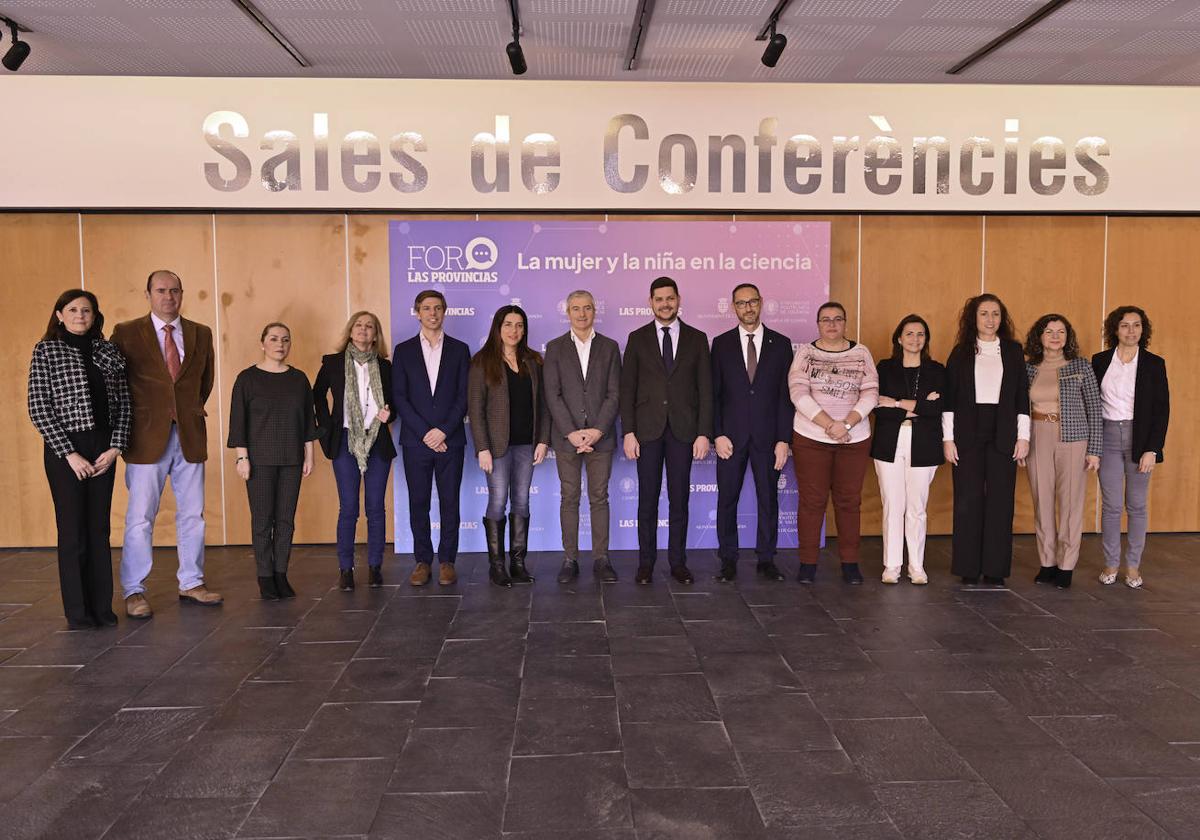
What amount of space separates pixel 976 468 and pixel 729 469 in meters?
1.55

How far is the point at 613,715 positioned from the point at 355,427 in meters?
2.70

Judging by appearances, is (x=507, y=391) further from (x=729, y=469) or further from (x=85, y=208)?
(x=85, y=208)

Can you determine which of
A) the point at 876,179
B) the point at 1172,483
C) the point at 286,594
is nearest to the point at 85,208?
the point at 286,594

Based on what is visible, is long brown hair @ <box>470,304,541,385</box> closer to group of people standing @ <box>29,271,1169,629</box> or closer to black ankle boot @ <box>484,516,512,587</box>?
group of people standing @ <box>29,271,1169,629</box>

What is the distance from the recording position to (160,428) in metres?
4.92

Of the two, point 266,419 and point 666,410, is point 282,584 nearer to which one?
point 266,419

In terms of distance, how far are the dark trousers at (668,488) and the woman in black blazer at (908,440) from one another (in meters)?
1.26

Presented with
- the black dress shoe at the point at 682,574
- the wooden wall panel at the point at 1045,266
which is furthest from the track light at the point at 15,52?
the wooden wall panel at the point at 1045,266

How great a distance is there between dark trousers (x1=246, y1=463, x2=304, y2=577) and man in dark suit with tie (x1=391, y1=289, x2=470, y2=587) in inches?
28.6

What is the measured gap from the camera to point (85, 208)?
21.0ft

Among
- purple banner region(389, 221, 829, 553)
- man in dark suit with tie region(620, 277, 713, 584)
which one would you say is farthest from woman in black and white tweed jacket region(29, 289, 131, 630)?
man in dark suit with tie region(620, 277, 713, 584)

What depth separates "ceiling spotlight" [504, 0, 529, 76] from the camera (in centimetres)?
Result: 509

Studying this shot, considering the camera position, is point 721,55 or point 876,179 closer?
point 721,55

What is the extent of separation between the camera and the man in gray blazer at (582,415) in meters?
5.47
